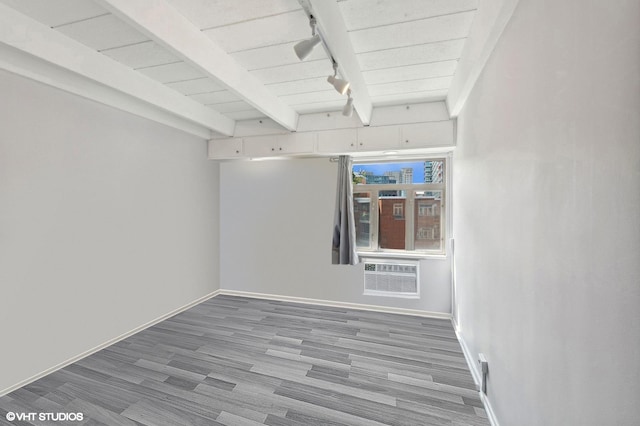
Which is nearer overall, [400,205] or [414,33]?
[414,33]

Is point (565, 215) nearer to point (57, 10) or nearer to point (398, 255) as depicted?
point (398, 255)

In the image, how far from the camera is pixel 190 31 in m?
1.68

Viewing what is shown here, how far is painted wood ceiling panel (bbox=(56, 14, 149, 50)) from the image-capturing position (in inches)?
65.0

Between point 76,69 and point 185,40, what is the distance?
923 millimetres

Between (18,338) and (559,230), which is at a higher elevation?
(559,230)

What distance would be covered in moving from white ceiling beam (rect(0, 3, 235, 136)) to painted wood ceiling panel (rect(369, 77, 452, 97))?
2.03 meters

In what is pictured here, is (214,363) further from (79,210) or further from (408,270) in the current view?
(408,270)

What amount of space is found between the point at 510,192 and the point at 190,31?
2.12 metres

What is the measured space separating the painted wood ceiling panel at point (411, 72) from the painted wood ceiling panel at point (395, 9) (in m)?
0.61

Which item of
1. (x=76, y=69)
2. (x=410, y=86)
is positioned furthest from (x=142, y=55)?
(x=410, y=86)

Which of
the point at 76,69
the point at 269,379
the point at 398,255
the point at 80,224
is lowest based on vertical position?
the point at 269,379

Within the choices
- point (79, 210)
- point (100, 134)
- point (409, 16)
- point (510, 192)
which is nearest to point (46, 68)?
point (100, 134)

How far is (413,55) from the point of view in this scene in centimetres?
203

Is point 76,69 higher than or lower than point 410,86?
lower
